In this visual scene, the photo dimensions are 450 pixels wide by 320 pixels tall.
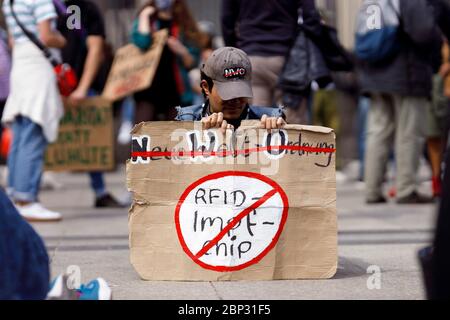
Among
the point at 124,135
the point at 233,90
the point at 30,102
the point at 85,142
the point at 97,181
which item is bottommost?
the point at 124,135

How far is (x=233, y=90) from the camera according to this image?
557 centimetres

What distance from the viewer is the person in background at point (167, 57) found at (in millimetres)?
9398

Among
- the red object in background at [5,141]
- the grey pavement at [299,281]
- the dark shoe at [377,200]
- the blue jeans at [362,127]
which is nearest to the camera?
the grey pavement at [299,281]

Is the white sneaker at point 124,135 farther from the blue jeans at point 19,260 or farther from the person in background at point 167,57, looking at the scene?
the blue jeans at point 19,260

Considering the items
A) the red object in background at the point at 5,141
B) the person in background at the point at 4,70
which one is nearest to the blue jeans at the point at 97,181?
the person in background at the point at 4,70

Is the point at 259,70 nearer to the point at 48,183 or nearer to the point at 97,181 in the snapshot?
the point at 97,181

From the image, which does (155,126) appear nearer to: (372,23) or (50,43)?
(50,43)

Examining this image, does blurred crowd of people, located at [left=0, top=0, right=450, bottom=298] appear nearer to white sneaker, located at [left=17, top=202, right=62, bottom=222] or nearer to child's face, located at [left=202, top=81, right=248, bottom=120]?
white sneaker, located at [left=17, top=202, right=62, bottom=222]

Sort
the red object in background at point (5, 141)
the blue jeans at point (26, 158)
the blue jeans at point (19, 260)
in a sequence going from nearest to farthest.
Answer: the blue jeans at point (19, 260) < the blue jeans at point (26, 158) < the red object in background at point (5, 141)

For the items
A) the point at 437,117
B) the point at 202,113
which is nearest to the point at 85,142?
the point at 437,117

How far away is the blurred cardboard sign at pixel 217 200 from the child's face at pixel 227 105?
0.32 meters

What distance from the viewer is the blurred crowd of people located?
7.69 metres

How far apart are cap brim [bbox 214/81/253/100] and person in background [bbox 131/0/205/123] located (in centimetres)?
379

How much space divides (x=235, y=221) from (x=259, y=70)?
7.92ft
